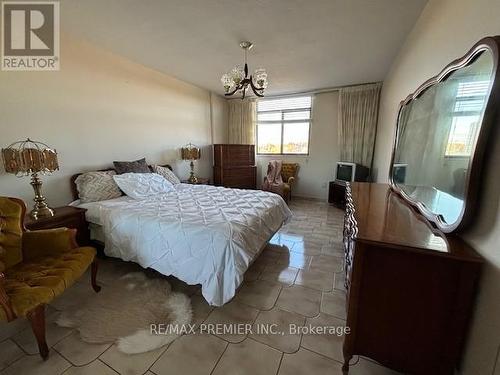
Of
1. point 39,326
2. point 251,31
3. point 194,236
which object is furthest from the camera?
point 251,31

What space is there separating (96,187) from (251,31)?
2.63 meters

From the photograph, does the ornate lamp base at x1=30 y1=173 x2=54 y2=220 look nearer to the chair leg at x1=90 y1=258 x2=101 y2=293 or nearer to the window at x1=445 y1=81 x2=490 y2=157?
the chair leg at x1=90 y1=258 x2=101 y2=293

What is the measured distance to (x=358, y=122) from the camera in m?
4.57

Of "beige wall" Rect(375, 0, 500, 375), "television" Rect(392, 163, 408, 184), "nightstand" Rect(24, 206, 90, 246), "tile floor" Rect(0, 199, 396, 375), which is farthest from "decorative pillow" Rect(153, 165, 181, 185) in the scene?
"beige wall" Rect(375, 0, 500, 375)

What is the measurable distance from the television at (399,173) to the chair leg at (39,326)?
2.85 meters

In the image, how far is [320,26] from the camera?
2316 mm

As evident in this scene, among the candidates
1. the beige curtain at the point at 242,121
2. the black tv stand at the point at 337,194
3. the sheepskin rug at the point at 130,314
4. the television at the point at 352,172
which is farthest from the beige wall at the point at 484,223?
the beige curtain at the point at 242,121

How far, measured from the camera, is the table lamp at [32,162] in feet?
6.32

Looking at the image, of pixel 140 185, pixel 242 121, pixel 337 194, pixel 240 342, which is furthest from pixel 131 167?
pixel 337 194

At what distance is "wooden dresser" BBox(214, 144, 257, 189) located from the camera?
503 centimetres

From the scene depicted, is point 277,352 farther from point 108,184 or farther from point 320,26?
point 320,26

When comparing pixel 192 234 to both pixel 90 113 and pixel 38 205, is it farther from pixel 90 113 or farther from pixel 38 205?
pixel 90 113

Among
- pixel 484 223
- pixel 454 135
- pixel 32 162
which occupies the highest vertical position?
pixel 454 135

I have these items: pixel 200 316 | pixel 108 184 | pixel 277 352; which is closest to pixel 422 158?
pixel 277 352
